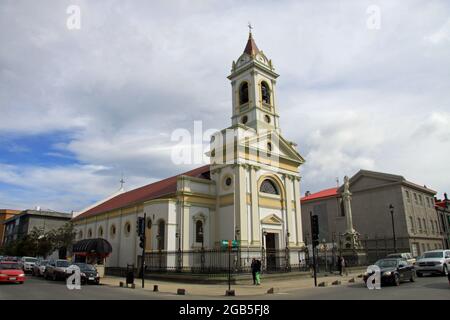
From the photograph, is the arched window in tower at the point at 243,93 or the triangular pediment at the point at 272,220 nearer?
the triangular pediment at the point at 272,220

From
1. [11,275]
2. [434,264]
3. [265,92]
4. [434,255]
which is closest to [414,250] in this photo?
[434,255]

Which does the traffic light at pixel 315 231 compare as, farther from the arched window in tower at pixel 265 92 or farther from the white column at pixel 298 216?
the arched window in tower at pixel 265 92

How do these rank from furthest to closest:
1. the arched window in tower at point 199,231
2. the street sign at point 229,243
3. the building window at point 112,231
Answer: the building window at point 112,231 → the arched window in tower at point 199,231 → the street sign at point 229,243

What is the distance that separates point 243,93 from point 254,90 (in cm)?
221

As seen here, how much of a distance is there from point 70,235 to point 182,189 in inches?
945

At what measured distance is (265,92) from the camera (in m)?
35.8

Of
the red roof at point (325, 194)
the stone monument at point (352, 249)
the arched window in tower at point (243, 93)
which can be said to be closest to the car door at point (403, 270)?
the stone monument at point (352, 249)

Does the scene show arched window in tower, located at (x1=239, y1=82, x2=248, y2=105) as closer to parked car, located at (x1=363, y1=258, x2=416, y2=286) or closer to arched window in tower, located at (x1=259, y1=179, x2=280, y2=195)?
arched window in tower, located at (x1=259, y1=179, x2=280, y2=195)

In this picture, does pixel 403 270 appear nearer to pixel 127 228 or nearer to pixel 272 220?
pixel 272 220

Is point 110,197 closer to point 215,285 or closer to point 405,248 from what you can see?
point 215,285

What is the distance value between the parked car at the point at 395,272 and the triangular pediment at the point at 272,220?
41.9 ft

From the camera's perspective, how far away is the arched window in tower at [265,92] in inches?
1398

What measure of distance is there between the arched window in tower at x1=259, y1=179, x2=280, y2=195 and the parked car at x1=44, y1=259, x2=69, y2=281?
56.6ft

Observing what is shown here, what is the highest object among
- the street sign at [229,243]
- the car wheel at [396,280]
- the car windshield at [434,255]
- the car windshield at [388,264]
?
the street sign at [229,243]
